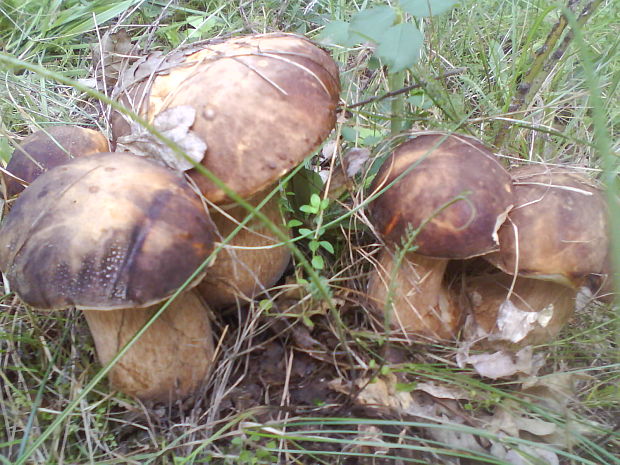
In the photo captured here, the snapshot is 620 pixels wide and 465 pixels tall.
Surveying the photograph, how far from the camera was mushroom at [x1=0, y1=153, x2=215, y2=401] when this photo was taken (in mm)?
1204

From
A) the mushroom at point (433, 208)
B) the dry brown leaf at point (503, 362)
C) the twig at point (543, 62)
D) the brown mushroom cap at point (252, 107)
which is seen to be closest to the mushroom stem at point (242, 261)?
the brown mushroom cap at point (252, 107)

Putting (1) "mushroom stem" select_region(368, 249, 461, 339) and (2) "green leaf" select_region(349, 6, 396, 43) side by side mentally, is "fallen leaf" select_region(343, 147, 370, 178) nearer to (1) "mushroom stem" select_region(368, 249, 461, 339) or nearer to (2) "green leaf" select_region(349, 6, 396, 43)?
(1) "mushroom stem" select_region(368, 249, 461, 339)

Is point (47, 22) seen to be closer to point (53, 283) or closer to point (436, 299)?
point (53, 283)

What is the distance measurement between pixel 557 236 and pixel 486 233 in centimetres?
22

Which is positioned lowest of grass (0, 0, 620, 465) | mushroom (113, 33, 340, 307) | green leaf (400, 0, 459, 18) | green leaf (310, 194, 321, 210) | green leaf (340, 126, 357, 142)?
grass (0, 0, 620, 465)

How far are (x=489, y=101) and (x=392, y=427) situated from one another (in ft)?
5.39

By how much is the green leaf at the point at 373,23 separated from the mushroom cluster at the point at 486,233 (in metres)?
0.36

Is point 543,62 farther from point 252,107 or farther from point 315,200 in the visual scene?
point 252,107

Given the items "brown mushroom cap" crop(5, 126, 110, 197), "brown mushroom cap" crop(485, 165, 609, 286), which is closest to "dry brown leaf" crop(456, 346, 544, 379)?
"brown mushroom cap" crop(485, 165, 609, 286)

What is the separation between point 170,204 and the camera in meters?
1.29

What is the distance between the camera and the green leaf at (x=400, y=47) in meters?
1.50

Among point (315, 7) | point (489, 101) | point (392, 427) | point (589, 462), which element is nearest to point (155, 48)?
point (315, 7)

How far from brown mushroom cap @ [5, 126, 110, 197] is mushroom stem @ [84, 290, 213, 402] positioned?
638 mm

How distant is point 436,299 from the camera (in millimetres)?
1772
